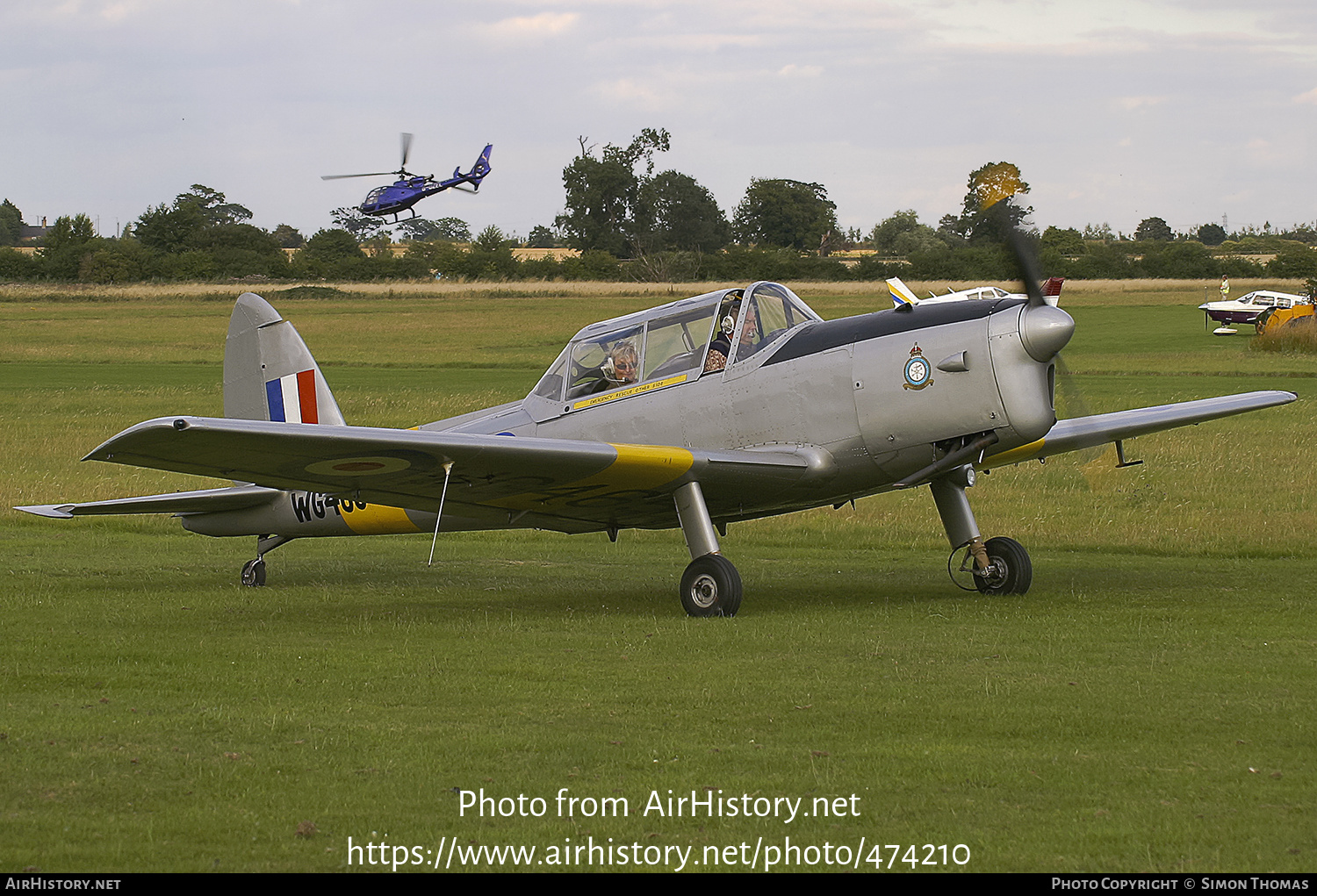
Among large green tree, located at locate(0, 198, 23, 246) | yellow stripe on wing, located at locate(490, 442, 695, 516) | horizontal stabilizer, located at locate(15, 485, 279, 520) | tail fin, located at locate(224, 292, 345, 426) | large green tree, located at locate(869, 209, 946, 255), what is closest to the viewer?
yellow stripe on wing, located at locate(490, 442, 695, 516)

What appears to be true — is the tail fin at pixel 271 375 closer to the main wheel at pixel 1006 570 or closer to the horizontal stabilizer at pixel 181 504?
the horizontal stabilizer at pixel 181 504

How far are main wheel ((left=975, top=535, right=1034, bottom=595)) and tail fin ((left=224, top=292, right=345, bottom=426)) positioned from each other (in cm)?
619

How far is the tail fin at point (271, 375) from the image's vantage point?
13.1 metres

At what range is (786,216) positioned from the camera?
368ft

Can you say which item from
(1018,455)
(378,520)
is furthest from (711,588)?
(378,520)

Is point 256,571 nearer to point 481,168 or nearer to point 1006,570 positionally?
point 1006,570

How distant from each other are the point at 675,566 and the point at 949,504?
389 centimetres

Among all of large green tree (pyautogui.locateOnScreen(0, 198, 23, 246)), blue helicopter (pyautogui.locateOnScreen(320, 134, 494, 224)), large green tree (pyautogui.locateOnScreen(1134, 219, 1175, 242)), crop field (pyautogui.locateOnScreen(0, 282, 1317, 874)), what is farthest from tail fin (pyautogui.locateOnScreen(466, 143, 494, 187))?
large green tree (pyautogui.locateOnScreen(0, 198, 23, 246))

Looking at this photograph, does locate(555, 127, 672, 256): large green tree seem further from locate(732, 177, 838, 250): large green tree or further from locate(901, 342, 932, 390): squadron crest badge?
locate(901, 342, 932, 390): squadron crest badge

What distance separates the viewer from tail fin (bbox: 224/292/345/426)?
13.1 metres

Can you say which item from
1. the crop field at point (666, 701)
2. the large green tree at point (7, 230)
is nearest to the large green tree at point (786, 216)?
the crop field at point (666, 701)

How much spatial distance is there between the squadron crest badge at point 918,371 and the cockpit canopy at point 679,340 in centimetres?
124

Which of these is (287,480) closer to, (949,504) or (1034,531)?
(949,504)
